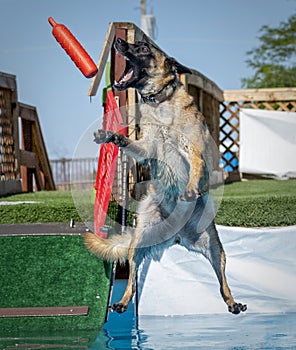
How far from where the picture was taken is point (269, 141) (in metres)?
12.9

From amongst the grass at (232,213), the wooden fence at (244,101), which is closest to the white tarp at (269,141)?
the wooden fence at (244,101)

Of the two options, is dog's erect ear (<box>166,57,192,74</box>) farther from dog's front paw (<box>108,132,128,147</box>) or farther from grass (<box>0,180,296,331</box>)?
grass (<box>0,180,296,331</box>)

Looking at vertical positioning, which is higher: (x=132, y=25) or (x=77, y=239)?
(x=132, y=25)

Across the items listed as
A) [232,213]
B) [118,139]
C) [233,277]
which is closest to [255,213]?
[232,213]

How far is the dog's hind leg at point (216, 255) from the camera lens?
478cm

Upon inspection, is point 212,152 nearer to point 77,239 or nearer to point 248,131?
point 77,239

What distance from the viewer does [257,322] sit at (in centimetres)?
512

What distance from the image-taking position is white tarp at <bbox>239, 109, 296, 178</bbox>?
42.1 feet

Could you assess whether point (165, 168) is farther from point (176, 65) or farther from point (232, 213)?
point (232, 213)

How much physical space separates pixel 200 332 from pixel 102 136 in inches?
63.4

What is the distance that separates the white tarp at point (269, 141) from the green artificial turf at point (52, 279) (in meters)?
8.47

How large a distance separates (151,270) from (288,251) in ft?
3.33

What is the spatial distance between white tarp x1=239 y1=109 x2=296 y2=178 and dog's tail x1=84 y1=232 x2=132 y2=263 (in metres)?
8.47

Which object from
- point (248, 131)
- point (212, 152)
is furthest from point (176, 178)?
point (248, 131)
